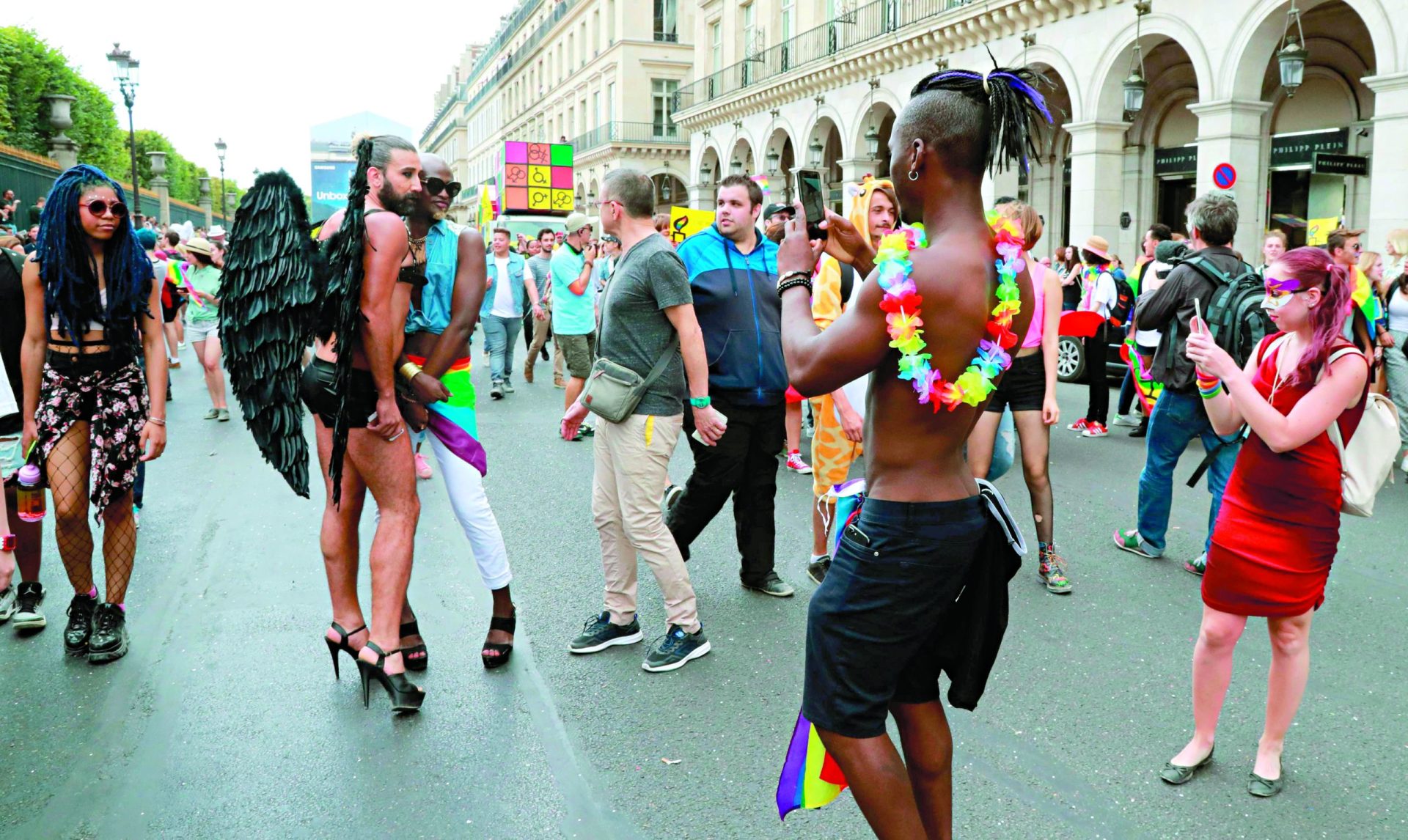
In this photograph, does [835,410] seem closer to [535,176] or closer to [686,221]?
[686,221]

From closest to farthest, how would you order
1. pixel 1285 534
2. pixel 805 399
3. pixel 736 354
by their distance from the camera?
pixel 1285 534 < pixel 805 399 < pixel 736 354

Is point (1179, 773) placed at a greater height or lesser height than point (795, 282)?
lesser

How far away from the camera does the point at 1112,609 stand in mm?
5000

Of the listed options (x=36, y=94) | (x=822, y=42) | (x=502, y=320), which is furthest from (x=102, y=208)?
(x=36, y=94)

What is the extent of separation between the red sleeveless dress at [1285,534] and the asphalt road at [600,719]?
594 millimetres

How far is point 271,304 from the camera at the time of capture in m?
3.76

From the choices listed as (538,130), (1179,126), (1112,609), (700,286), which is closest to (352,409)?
(700,286)

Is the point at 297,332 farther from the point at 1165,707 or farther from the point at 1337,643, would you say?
the point at 1337,643

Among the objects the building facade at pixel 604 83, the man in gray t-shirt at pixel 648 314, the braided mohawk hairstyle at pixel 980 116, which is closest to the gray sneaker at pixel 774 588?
the man in gray t-shirt at pixel 648 314

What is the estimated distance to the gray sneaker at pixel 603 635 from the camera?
4.48 meters

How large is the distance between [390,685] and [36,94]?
3952cm

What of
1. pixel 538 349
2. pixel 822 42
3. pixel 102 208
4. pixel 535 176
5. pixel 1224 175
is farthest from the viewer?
pixel 535 176

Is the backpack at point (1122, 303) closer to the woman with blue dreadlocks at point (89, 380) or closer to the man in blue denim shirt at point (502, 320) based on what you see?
the man in blue denim shirt at point (502, 320)

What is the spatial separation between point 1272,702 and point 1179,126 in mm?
19850
